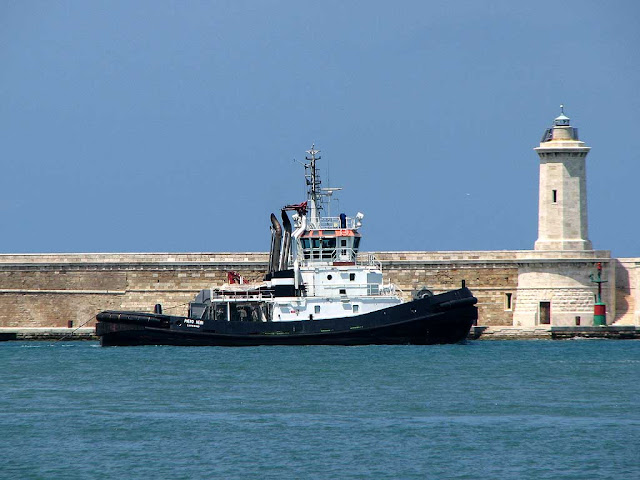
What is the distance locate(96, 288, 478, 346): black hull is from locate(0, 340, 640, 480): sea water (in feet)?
5.69

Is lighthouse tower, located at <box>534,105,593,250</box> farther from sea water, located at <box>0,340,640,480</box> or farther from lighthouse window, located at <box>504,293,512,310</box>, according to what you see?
sea water, located at <box>0,340,640,480</box>

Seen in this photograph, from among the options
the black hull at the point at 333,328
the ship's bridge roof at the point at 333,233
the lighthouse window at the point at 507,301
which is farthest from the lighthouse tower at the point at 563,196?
the ship's bridge roof at the point at 333,233

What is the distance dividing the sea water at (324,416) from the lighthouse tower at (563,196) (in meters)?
6.70

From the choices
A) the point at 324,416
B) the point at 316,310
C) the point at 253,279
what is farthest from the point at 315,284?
the point at 324,416

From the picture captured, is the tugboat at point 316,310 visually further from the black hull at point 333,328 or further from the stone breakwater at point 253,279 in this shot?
the stone breakwater at point 253,279

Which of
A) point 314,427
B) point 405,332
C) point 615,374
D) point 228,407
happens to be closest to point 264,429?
point 314,427

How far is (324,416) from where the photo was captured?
23.6 metres

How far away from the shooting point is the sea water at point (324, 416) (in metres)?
19.5

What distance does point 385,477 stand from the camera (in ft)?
61.8

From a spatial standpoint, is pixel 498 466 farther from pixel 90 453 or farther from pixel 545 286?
pixel 545 286

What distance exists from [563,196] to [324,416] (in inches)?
761

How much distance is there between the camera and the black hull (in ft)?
121

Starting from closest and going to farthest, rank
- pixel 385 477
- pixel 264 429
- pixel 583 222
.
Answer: pixel 385 477
pixel 264 429
pixel 583 222

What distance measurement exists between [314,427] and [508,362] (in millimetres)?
11116
